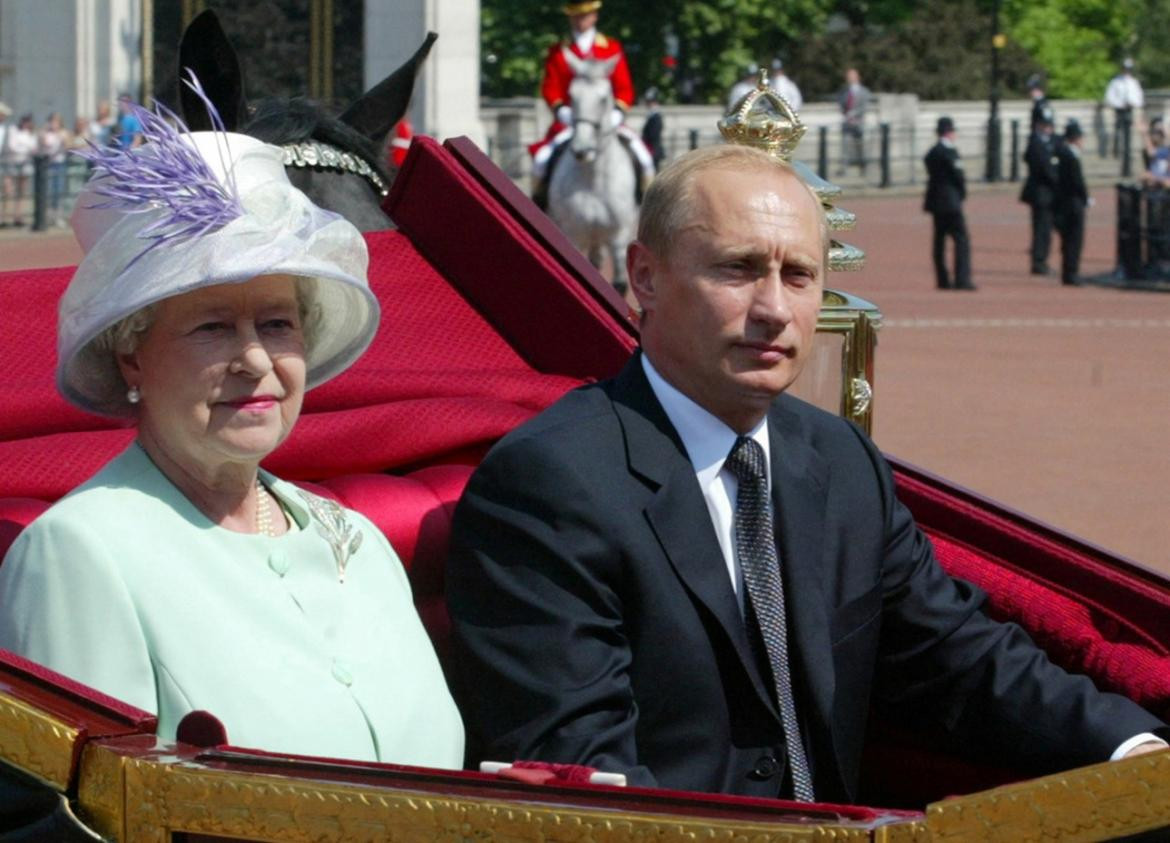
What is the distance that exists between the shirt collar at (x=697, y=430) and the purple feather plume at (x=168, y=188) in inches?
24.2

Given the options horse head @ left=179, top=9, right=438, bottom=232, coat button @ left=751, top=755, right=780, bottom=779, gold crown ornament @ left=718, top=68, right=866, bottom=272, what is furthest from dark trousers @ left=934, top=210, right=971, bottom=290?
coat button @ left=751, top=755, right=780, bottom=779

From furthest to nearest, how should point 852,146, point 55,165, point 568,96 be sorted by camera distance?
point 852,146
point 55,165
point 568,96

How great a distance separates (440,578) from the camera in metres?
3.11

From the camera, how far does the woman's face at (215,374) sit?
2461 millimetres

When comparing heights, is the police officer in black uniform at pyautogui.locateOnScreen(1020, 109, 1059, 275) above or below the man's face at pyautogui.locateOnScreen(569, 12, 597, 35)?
below

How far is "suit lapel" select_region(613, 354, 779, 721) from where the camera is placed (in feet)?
8.73

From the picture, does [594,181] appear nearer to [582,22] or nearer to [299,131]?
[582,22]

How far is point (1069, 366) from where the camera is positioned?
1281 centimetres

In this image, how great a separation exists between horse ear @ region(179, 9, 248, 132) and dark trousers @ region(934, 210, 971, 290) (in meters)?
14.5

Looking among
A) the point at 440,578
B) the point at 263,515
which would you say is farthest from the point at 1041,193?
the point at 263,515

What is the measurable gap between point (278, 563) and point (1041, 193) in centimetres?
1830

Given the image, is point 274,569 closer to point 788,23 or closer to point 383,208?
point 383,208

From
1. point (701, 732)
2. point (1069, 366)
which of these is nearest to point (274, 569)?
point (701, 732)

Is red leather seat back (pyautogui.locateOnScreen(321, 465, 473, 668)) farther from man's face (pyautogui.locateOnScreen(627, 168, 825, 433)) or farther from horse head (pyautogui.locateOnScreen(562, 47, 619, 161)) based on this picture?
horse head (pyautogui.locateOnScreen(562, 47, 619, 161))
